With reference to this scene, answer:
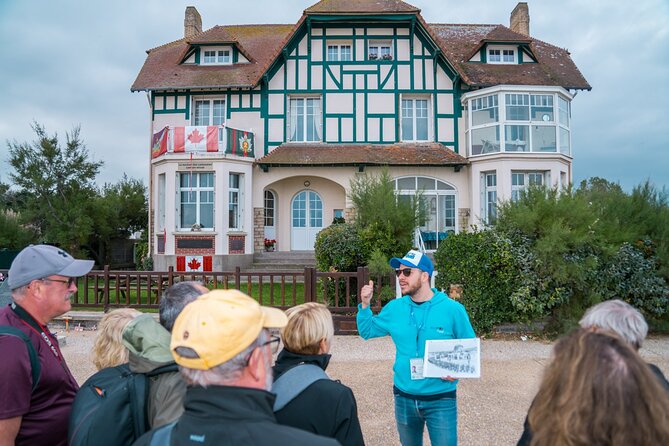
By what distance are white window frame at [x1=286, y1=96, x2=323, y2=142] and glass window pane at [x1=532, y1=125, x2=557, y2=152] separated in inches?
307

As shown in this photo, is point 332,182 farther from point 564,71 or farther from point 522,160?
point 564,71

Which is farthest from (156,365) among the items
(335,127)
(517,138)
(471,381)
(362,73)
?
(362,73)

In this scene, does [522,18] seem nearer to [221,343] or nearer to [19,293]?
[19,293]

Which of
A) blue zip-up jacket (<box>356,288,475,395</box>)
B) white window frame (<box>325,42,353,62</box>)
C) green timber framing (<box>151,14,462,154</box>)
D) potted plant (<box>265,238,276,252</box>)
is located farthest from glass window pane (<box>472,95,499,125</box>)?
blue zip-up jacket (<box>356,288,475,395</box>)

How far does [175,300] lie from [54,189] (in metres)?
17.9

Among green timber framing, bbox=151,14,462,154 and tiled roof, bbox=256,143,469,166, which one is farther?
green timber framing, bbox=151,14,462,154

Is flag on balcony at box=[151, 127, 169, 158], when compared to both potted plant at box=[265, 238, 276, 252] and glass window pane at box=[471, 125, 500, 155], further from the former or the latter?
glass window pane at box=[471, 125, 500, 155]

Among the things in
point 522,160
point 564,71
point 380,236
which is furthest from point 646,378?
point 564,71

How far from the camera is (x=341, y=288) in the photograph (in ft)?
31.4

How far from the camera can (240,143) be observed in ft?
51.1

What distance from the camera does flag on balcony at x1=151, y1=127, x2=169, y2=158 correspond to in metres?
15.2

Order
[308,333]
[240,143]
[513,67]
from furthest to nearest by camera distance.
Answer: [513,67] → [240,143] → [308,333]

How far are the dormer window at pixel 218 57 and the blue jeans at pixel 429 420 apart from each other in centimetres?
1698

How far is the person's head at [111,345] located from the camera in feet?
7.19
